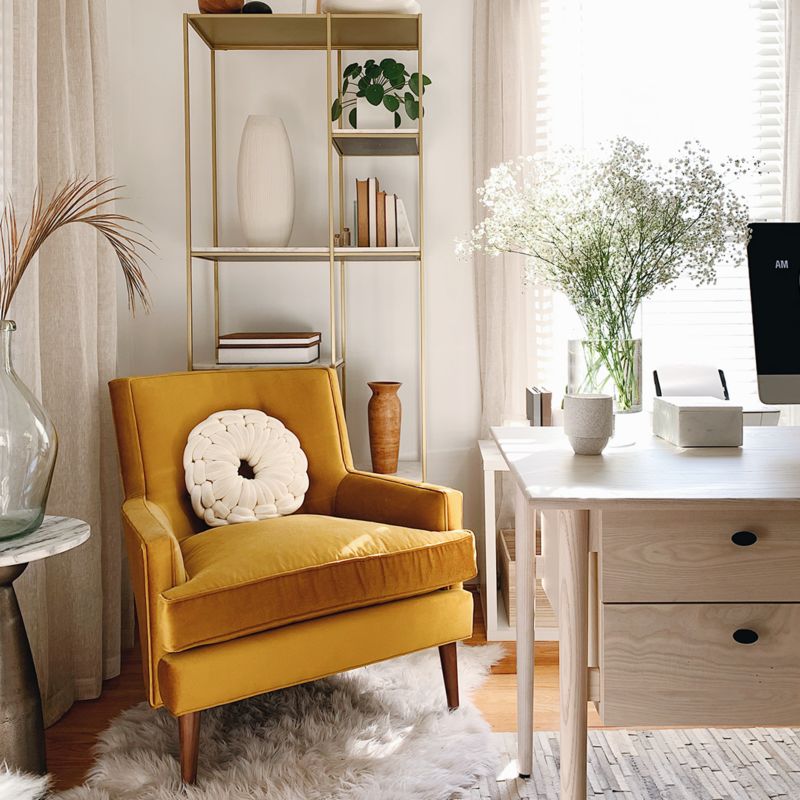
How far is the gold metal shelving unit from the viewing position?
2.63 m

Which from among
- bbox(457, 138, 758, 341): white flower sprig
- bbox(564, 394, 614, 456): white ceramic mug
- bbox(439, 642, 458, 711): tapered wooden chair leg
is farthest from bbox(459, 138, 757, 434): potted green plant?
bbox(439, 642, 458, 711): tapered wooden chair leg

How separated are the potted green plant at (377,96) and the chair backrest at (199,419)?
2.97 ft

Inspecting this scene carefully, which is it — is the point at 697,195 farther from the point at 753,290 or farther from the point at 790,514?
the point at 790,514

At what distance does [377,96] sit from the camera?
2750 mm

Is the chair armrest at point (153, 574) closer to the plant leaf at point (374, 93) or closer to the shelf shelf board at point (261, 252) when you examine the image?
the shelf shelf board at point (261, 252)

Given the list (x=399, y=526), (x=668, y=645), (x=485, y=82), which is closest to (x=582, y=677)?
(x=668, y=645)

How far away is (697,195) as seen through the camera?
4.80 feet

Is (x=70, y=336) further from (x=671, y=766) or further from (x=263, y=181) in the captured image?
(x=671, y=766)

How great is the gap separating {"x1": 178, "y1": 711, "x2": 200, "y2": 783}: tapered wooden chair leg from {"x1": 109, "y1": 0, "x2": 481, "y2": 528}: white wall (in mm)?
1448

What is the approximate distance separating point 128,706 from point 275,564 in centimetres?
80

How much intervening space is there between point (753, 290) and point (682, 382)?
963 millimetres

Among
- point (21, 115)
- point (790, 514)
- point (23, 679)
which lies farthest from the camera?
point (21, 115)

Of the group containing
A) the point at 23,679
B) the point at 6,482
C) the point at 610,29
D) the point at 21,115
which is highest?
the point at 610,29

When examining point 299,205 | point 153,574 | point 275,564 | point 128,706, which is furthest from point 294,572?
point 299,205
